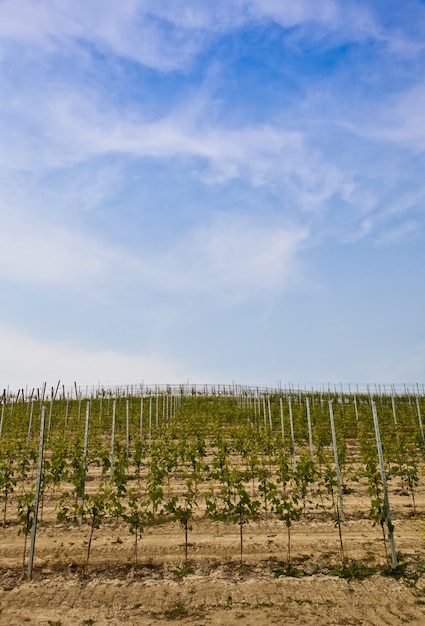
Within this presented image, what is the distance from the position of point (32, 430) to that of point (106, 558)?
1642 cm

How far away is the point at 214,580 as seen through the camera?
258 inches

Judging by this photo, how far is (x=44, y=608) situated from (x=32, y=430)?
17702 millimetres

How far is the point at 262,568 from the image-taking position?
6980 millimetres

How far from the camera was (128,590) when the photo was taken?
6.31 metres

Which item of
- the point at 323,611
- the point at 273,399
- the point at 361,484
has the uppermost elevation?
the point at 273,399

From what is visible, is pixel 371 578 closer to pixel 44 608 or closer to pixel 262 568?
pixel 262 568

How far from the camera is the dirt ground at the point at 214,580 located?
5.62 metres

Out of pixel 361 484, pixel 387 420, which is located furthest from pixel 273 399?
pixel 361 484

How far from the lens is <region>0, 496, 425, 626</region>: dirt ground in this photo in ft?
18.4

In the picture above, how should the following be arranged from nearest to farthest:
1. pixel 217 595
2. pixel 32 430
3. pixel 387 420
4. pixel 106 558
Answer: pixel 217 595
pixel 106 558
pixel 387 420
pixel 32 430

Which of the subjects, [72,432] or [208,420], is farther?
[208,420]

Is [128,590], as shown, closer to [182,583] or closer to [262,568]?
[182,583]

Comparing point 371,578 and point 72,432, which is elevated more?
point 72,432

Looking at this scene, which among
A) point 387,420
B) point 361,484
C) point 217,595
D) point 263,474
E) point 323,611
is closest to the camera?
point 323,611
